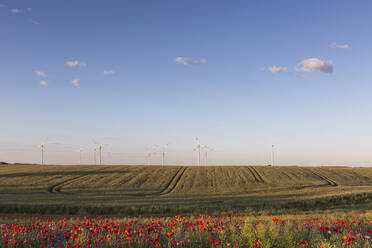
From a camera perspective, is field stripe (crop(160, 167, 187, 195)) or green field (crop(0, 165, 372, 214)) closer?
green field (crop(0, 165, 372, 214))

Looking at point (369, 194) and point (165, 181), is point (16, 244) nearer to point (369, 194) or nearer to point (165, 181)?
point (369, 194)

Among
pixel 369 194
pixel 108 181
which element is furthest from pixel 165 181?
pixel 369 194

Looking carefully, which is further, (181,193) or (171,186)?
(171,186)

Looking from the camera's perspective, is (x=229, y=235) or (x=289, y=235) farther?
(x=229, y=235)

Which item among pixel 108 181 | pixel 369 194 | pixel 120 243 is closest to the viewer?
pixel 120 243

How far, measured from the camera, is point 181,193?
1863 inches

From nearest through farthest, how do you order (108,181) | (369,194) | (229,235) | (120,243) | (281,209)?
1. (120,243)
2. (229,235)
3. (281,209)
4. (369,194)
5. (108,181)

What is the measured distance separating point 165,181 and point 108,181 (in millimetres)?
11903

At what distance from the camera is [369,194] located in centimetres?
3738

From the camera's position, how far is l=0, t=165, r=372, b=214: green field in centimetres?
3072

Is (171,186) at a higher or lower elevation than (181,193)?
lower

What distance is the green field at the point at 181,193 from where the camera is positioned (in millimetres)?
30719

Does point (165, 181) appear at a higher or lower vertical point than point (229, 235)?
lower

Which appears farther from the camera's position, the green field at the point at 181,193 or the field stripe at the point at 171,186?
the field stripe at the point at 171,186
